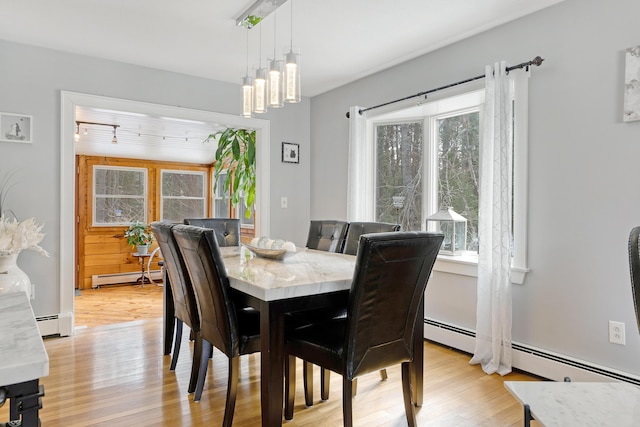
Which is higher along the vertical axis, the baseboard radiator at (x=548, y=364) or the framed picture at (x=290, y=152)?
the framed picture at (x=290, y=152)

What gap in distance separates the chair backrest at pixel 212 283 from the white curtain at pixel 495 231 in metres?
1.72

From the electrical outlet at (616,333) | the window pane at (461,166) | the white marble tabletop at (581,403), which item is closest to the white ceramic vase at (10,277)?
the white marble tabletop at (581,403)

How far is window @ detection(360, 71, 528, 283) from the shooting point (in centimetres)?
271

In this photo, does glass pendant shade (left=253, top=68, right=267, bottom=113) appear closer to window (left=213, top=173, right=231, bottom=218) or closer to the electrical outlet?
the electrical outlet

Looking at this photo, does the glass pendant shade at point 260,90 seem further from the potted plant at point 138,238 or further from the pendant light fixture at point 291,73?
the potted plant at point 138,238

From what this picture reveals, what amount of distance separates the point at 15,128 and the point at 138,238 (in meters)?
3.57

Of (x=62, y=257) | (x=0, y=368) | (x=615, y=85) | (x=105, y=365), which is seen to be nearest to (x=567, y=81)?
(x=615, y=85)

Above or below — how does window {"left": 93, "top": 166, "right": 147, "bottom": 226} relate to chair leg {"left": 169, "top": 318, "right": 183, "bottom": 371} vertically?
above

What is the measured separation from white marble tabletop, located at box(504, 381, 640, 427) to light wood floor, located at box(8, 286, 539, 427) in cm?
105

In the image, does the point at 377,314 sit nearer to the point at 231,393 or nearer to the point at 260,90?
the point at 231,393

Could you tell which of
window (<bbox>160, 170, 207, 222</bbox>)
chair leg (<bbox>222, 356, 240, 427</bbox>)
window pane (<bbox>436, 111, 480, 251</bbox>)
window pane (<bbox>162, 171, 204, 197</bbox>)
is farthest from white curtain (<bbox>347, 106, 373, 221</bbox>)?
window pane (<bbox>162, 171, 204, 197</bbox>)

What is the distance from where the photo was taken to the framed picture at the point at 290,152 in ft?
15.1

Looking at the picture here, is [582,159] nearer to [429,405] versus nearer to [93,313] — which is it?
[429,405]

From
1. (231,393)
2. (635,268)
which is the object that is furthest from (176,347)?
(635,268)
